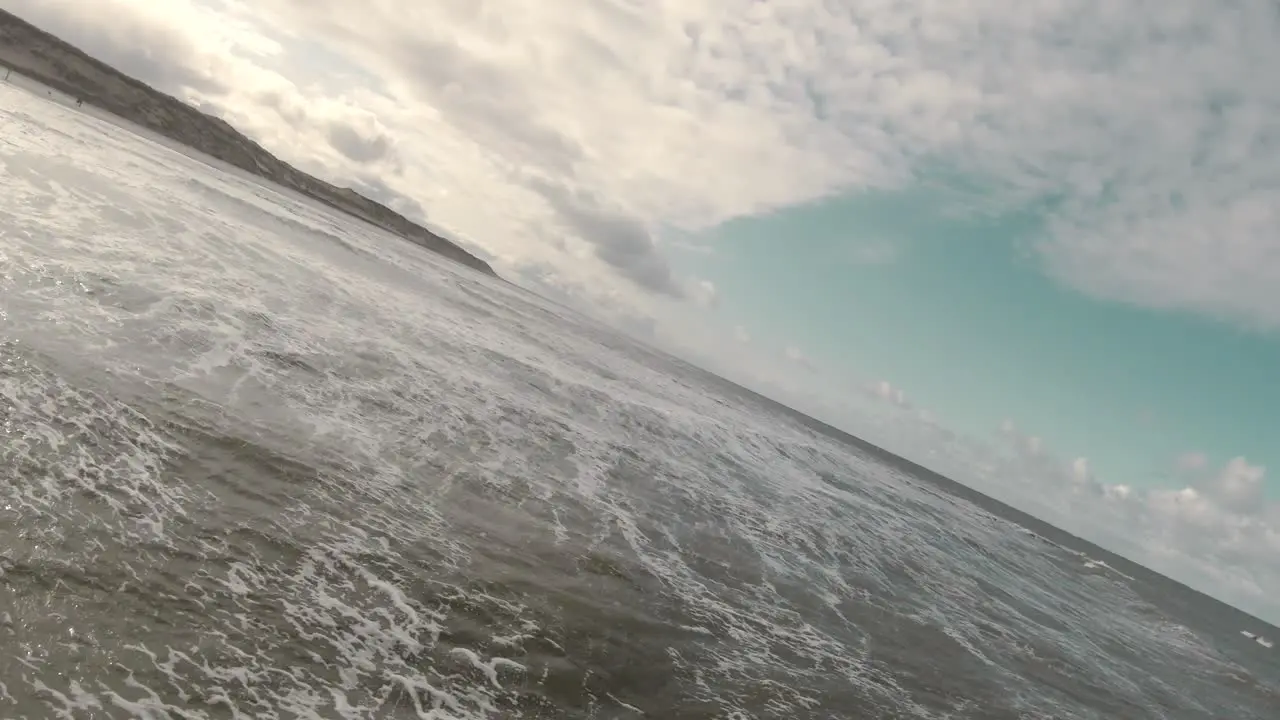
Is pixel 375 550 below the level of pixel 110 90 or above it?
below

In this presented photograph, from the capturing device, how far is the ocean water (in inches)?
281

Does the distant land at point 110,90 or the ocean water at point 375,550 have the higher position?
the distant land at point 110,90

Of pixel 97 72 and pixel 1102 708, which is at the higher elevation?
pixel 97 72

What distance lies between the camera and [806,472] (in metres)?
47.9

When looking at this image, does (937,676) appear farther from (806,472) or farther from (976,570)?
(806,472)

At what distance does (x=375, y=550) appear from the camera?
1052 cm

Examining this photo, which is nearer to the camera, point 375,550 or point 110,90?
point 375,550

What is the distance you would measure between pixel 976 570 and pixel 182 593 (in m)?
38.7

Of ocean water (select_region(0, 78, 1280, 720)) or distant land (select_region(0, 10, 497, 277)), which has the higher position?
distant land (select_region(0, 10, 497, 277))

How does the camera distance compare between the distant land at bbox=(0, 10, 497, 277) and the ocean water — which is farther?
the distant land at bbox=(0, 10, 497, 277)

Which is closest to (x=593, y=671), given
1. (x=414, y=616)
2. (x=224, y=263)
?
(x=414, y=616)

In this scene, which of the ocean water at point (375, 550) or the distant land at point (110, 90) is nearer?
the ocean water at point (375, 550)

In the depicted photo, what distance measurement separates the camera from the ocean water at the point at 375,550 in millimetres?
7125

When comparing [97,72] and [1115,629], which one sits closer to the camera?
[1115,629]
